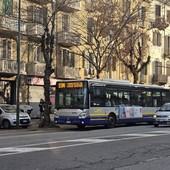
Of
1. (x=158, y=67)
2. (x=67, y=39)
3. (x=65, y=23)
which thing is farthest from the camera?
(x=158, y=67)

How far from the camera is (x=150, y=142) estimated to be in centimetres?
1592

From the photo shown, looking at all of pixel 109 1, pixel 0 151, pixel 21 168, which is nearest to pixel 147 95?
pixel 109 1

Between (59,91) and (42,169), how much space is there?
50.4 ft

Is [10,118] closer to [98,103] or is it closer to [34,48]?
[98,103]

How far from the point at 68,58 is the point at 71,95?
58.6 feet

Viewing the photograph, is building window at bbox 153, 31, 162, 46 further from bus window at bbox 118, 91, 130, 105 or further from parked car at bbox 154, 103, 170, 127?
parked car at bbox 154, 103, 170, 127

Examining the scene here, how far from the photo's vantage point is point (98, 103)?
24938 mm

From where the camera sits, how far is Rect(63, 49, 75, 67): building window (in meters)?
41.6

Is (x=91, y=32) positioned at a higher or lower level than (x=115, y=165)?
higher

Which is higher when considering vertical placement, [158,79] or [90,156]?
[158,79]

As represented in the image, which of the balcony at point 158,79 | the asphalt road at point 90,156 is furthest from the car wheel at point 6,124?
the balcony at point 158,79

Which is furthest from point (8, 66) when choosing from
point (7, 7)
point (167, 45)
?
point (167, 45)

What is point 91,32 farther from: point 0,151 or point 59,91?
point 0,151

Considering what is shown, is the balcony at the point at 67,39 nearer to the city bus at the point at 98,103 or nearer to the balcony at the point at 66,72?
the balcony at the point at 66,72
